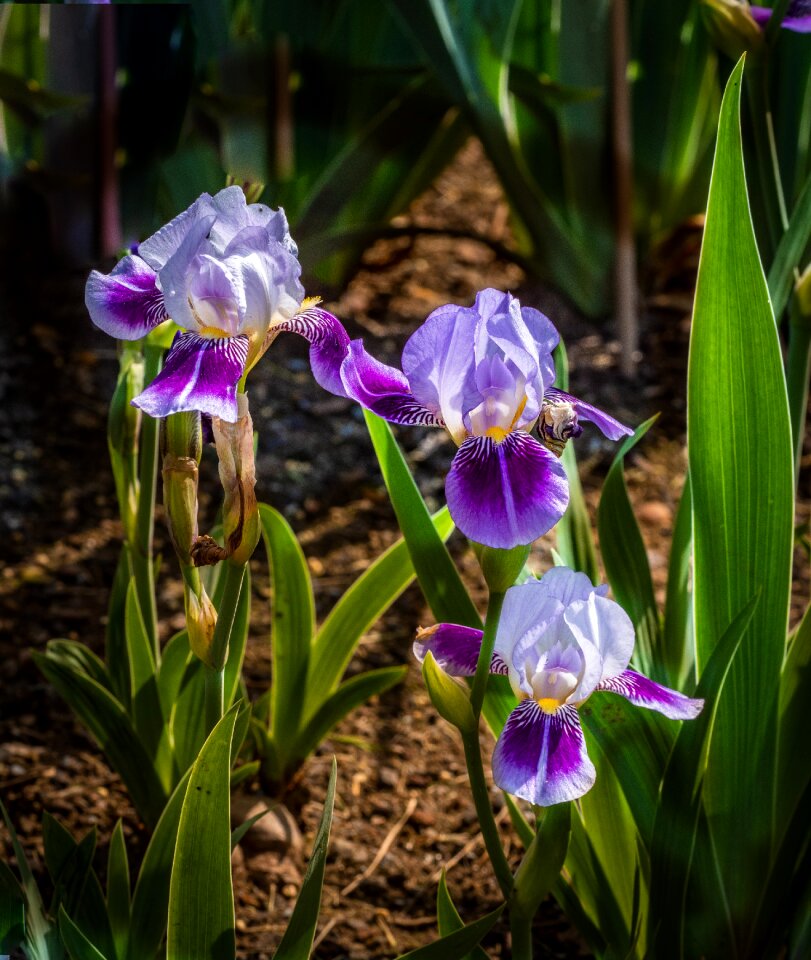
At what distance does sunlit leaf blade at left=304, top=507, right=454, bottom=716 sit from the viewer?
3.25ft

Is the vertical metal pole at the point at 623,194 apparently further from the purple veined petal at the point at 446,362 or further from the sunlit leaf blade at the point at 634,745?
the purple veined petal at the point at 446,362

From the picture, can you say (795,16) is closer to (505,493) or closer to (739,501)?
(739,501)

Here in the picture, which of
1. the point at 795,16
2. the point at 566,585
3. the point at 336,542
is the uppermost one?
the point at 795,16

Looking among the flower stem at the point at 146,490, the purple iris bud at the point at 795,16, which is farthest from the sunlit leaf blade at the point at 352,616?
the purple iris bud at the point at 795,16

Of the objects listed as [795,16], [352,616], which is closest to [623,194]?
[795,16]

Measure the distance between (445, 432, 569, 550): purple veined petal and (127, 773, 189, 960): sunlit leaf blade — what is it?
35 centimetres

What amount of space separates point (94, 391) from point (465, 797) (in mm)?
912

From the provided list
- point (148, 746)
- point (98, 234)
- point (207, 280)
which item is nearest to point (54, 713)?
point (148, 746)

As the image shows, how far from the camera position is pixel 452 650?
2.07 feet

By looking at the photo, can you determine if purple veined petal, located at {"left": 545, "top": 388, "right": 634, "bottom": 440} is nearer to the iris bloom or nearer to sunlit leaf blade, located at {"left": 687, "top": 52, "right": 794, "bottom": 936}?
the iris bloom

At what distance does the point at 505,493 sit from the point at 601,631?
0.10 m

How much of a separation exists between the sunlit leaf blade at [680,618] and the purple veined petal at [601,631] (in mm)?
328

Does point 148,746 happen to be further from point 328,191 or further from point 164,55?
point 328,191

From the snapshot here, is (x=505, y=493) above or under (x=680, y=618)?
above
